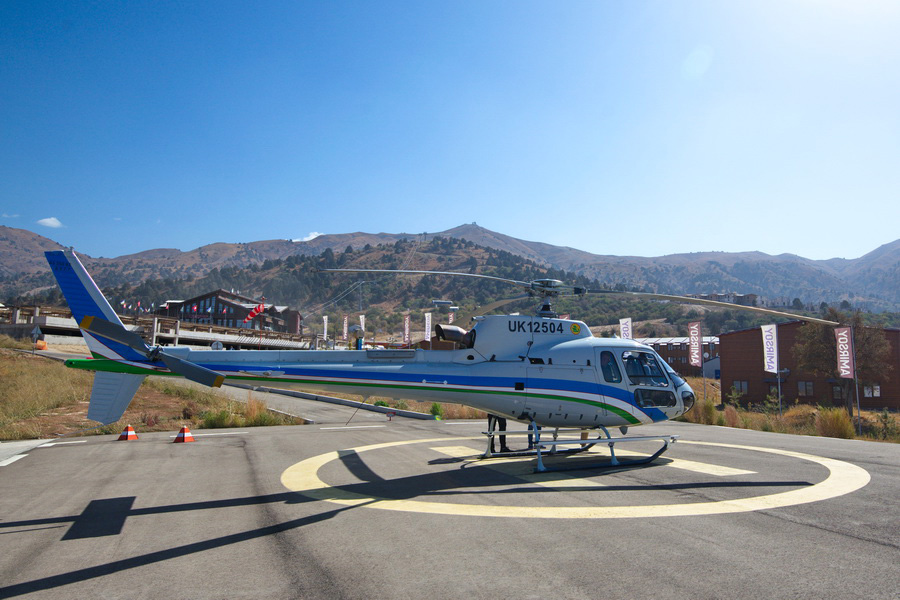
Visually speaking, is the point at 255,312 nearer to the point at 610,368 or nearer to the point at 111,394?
the point at 111,394

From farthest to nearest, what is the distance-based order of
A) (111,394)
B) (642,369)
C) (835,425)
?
(835,425)
(642,369)
(111,394)

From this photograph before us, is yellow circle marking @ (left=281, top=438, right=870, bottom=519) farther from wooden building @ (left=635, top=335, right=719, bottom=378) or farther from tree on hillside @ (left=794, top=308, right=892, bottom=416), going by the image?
wooden building @ (left=635, top=335, right=719, bottom=378)

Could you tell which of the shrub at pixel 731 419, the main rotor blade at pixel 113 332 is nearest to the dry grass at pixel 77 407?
the main rotor blade at pixel 113 332

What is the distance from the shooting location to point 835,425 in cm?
1962

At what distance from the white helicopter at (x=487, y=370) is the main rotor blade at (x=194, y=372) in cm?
8

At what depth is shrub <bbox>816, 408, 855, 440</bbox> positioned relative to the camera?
765 inches

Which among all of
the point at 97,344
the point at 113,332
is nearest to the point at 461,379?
the point at 113,332

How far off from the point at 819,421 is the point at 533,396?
49.6 feet

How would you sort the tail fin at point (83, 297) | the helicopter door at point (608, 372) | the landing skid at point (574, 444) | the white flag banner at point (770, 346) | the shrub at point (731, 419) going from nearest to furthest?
the tail fin at point (83, 297) → the landing skid at point (574, 444) → the helicopter door at point (608, 372) → the shrub at point (731, 419) → the white flag banner at point (770, 346)

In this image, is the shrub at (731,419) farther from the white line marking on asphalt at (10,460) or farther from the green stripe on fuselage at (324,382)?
the white line marking on asphalt at (10,460)

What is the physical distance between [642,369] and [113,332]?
11.6 meters

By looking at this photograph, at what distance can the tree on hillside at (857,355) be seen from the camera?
1889 inches

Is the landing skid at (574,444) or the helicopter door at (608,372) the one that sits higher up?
the helicopter door at (608,372)

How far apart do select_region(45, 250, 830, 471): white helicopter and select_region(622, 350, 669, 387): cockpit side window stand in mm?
25
